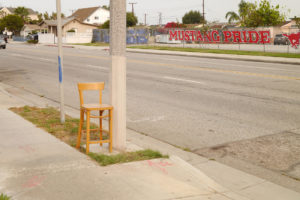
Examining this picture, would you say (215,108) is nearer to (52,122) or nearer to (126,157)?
(52,122)

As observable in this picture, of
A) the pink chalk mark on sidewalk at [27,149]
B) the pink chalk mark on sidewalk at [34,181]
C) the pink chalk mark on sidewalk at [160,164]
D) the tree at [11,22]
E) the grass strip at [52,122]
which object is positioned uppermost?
the tree at [11,22]

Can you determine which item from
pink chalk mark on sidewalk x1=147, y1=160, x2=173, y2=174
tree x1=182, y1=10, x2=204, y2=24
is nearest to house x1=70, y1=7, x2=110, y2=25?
tree x1=182, y1=10, x2=204, y2=24

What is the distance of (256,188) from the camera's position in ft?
16.0

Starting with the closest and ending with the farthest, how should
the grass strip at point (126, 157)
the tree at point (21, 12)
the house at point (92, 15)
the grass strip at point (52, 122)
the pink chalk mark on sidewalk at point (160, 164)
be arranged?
the pink chalk mark on sidewalk at point (160, 164) → the grass strip at point (126, 157) → the grass strip at point (52, 122) → the house at point (92, 15) → the tree at point (21, 12)

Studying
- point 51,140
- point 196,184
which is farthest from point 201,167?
point 51,140

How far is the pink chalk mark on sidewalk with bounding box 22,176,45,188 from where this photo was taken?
4463mm

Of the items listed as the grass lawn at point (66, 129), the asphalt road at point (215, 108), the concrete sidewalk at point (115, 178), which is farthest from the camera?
the asphalt road at point (215, 108)

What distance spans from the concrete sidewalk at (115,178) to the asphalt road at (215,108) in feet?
2.59

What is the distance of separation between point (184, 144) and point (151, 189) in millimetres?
2419

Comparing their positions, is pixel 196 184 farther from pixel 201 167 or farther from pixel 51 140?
pixel 51 140

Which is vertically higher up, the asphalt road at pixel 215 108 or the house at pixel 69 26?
the house at pixel 69 26

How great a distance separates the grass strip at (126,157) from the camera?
5.28 metres

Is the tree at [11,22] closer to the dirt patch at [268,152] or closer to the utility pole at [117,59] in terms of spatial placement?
the utility pole at [117,59]

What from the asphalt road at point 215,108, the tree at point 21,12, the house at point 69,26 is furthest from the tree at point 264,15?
the tree at point 21,12
